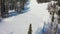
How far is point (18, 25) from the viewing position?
1.43 m

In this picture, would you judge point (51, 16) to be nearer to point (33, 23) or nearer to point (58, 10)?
point (58, 10)

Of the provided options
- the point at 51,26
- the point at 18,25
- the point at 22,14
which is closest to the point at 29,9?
the point at 22,14

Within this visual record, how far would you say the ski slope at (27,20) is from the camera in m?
1.40

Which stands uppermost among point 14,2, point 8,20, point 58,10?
point 14,2

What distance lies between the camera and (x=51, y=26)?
1.51 m

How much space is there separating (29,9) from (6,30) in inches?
14.7

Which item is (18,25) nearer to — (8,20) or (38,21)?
(8,20)

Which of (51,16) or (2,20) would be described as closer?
(2,20)

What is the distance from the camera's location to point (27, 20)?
4.78 ft

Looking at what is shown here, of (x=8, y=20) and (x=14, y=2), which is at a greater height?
(x=14, y=2)

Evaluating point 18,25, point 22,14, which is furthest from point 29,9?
point 18,25

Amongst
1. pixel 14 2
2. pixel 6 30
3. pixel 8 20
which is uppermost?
pixel 14 2

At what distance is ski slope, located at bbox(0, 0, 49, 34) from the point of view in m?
1.40

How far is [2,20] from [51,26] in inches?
23.7
